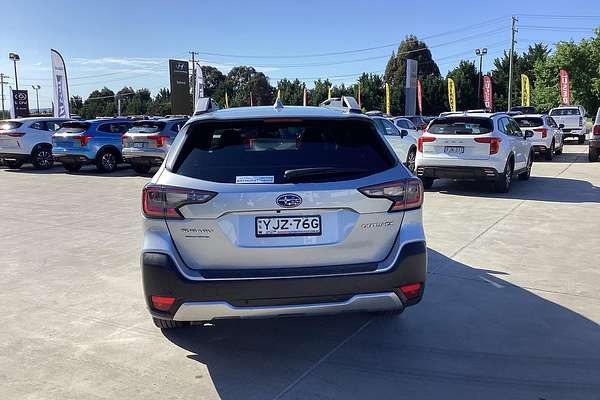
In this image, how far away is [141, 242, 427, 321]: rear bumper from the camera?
327 centimetres

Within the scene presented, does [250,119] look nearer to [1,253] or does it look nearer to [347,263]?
[347,263]

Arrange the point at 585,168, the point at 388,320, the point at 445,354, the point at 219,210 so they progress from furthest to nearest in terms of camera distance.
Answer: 1. the point at 585,168
2. the point at 388,320
3. the point at 445,354
4. the point at 219,210

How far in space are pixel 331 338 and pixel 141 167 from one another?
13480mm

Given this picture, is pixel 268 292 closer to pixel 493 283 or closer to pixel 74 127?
pixel 493 283

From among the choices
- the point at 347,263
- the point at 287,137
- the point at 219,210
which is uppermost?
the point at 287,137

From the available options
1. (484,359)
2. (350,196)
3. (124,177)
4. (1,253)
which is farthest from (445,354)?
(124,177)

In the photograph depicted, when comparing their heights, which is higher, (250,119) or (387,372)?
(250,119)

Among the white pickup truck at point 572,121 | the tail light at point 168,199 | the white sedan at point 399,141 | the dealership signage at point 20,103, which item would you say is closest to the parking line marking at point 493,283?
the tail light at point 168,199

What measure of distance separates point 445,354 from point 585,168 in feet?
46.8


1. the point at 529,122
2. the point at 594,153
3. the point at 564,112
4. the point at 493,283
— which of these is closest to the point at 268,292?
the point at 493,283

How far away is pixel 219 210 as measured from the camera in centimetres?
328

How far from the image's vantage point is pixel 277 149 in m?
3.57

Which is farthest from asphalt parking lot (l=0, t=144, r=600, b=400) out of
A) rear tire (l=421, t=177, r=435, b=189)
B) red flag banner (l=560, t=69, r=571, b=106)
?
red flag banner (l=560, t=69, r=571, b=106)

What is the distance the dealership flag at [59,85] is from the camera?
1179 inches
